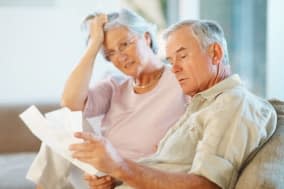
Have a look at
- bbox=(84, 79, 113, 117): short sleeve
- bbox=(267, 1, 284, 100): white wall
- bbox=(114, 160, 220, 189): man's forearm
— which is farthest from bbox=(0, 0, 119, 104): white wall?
bbox=(114, 160, 220, 189): man's forearm

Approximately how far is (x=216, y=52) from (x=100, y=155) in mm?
476

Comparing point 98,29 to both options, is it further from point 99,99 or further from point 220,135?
point 220,135

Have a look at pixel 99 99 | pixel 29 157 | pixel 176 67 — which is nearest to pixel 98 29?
pixel 99 99

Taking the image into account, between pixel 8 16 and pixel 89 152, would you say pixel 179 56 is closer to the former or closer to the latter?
pixel 89 152

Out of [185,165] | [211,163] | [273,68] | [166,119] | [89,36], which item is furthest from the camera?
[273,68]

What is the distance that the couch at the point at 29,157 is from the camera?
3.99 ft

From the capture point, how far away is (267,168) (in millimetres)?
1250

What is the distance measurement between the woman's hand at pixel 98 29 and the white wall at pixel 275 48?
5.36ft

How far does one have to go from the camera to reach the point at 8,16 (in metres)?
3.24

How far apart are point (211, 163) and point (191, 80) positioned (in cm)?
32

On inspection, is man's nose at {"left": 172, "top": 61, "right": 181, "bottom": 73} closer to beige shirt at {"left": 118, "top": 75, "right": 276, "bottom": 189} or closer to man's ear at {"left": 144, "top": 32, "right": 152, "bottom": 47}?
beige shirt at {"left": 118, "top": 75, "right": 276, "bottom": 189}

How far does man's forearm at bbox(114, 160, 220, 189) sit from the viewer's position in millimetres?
1244

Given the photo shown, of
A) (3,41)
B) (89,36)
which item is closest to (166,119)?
(89,36)

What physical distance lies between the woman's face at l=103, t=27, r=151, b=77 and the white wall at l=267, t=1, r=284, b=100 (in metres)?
1.56
